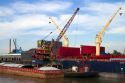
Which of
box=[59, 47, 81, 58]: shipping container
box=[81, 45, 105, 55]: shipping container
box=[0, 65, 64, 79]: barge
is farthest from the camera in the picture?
box=[59, 47, 81, 58]: shipping container

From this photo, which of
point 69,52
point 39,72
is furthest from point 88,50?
point 39,72

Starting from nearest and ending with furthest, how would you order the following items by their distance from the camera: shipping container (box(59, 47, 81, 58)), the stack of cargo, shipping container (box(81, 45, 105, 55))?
shipping container (box(81, 45, 105, 55)) < the stack of cargo < shipping container (box(59, 47, 81, 58))

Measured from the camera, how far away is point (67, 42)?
106 meters

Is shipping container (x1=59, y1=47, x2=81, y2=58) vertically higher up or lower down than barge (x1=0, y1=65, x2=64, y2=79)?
higher up

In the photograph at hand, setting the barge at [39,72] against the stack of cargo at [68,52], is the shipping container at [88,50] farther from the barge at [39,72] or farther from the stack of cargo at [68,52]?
the barge at [39,72]

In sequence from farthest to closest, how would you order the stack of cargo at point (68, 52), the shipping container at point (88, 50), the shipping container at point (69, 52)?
the shipping container at point (69, 52) < the stack of cargo at point (68, 52) < the shipping container at point (88, 50)

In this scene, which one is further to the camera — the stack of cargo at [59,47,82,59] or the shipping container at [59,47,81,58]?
the shipping container at [59,47,81,58]

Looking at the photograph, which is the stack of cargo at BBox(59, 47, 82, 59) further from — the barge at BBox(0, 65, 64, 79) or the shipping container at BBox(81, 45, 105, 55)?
the barge at BBox(0, 65, 64, 79)

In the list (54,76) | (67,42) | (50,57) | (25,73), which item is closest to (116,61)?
(54,76)

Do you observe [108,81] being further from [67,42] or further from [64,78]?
[67,42]

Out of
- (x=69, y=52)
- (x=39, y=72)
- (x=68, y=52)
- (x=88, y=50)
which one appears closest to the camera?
(x=39, y=72)

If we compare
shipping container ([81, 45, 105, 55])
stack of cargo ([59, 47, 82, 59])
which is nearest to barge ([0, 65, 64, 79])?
stack of cargo ([59, 47, 82, 59])

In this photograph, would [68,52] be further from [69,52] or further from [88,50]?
[88,50]

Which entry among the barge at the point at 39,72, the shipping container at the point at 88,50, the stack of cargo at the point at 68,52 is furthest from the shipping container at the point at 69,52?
the barge at the point at 39,72
